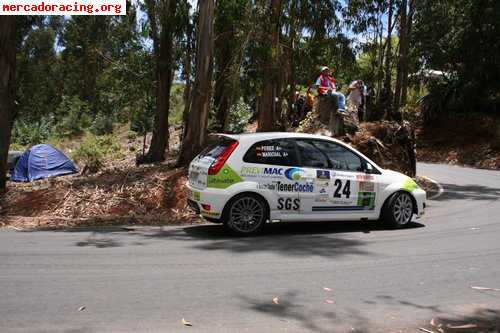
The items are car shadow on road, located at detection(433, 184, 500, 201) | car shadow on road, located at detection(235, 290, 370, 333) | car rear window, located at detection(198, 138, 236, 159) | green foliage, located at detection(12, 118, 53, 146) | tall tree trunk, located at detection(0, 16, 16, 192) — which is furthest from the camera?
green foliage, located at detection(12, 118, 53, 146)

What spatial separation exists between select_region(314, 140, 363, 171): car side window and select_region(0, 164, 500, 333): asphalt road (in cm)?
106

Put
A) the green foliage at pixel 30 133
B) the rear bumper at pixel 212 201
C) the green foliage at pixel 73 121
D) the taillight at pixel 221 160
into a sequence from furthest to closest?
1. the green foliage at pixel 73 121
2. the green foliage at pixel 30 133
3. the taillight at pixel 221 160
4. the rear bumper at pixel 212 201

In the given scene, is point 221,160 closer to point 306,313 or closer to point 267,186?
point 267,186

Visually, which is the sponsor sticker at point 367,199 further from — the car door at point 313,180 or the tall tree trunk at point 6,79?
the tall tree trunk at point 6,79

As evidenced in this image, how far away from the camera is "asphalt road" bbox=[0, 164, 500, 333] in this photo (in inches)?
215

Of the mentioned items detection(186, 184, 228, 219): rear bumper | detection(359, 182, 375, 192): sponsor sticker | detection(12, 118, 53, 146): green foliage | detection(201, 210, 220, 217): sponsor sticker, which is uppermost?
detection(12, 118, 53, 146): green foliage

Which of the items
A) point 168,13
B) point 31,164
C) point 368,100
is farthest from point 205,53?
point 31,164

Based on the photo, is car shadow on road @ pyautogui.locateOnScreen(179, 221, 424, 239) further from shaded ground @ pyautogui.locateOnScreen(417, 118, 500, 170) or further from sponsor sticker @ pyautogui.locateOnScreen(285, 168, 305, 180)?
shaded ground @ pyautogui.locateOnScreen(417, 118, 500, 170)

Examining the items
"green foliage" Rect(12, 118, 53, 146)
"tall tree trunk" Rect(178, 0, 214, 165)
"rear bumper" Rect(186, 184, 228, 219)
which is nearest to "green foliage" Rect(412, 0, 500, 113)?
"tall tree trunk" Rect(178, 0, 214, 165)

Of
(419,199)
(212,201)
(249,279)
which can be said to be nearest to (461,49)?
(419,199)

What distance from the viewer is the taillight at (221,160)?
9289 millimetres

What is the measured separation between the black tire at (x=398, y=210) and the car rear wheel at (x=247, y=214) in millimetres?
2185

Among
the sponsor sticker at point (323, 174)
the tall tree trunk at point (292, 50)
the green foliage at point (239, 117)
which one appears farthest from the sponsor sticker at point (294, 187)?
the green foliage at point (239, 117)

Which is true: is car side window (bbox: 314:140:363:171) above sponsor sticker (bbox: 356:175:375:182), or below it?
above
